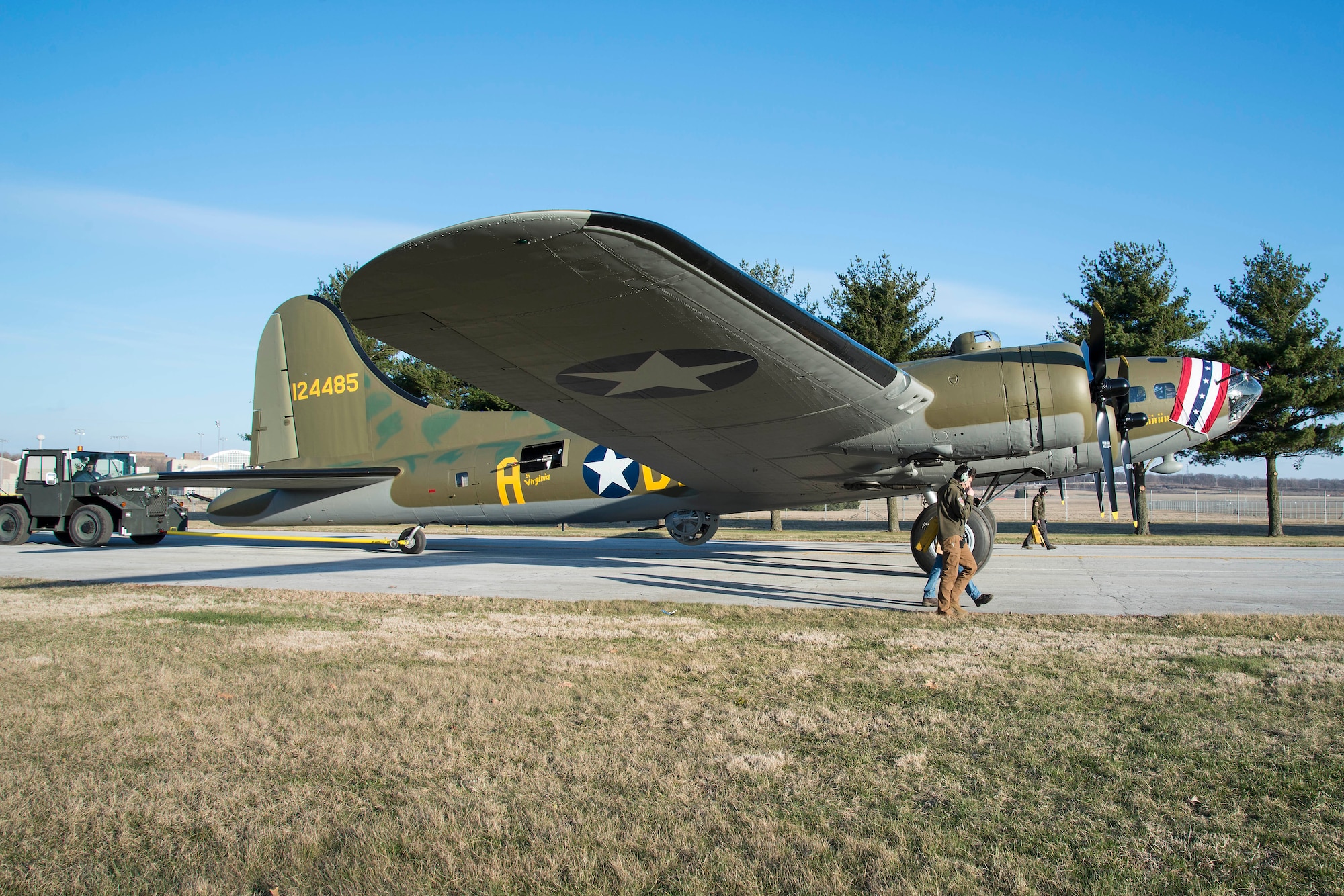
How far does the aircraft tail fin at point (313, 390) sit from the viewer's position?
15.9 meters

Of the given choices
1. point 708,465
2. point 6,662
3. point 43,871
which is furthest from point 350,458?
point 43,871

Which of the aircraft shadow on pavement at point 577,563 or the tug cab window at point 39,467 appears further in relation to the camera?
the tug cab window at point 39,467

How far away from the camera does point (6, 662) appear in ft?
21.8

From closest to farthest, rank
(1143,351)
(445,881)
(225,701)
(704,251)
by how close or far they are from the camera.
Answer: (445,881)
(225,701)
(704,251)
(1143,351)

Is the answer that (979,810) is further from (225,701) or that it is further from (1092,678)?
(225,701)

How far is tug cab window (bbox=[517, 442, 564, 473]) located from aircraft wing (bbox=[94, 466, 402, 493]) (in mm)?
2701

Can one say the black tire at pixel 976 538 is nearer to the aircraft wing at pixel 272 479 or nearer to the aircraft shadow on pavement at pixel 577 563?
the aircraft shadow on pavement at pixel 577 563

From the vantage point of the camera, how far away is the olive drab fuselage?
10.4 metres

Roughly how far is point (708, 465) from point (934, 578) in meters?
3.70

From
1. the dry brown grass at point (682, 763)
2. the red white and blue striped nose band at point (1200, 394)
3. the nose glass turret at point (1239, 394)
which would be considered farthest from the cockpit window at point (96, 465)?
the nose glass turret at point (1239, 394)

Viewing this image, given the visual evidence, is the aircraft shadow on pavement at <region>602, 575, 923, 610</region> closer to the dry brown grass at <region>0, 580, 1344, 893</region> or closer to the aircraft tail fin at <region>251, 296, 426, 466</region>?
the dry brown grass at <region>0, 580, 1344, 893</region>

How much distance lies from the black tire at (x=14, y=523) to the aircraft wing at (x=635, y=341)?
21.0m

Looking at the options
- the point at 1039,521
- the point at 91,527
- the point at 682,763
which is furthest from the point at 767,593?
the point at 91,527

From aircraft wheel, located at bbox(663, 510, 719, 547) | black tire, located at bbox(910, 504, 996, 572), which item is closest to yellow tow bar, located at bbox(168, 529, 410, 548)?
aircraft wheel, located at bbox(663, 510, 719, 547)
